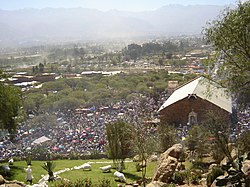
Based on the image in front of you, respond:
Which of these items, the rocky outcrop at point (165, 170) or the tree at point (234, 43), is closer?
the tree at point (234, 43)

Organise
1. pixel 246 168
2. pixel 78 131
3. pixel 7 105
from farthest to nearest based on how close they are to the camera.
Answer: pixel 78 131 → pixel 7 105 → pixel 246 168

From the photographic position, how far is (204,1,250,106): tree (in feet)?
45.0

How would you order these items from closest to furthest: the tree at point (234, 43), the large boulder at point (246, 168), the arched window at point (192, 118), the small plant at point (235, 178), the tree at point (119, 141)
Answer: the small plant at point (235, 178) → the large boulder at point (246, 168) → the tree at point (234, 43) → the tree at point (119, 141) → the arched window at point (192, 118)

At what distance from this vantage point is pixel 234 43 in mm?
14078

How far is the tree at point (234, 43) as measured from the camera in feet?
45.0

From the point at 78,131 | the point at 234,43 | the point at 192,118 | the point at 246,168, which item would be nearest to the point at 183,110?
the point at 192,118

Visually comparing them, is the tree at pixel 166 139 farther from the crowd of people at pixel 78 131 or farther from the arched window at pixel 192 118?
the arched window at pixel 192 118

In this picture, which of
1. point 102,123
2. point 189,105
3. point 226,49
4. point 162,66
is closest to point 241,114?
point 189,105

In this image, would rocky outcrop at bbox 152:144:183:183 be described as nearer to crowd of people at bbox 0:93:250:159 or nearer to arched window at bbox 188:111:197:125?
crowd of people at bbox 0:93:250:159

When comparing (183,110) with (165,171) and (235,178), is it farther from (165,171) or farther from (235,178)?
(235,178)

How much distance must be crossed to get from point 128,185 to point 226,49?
7217 mm

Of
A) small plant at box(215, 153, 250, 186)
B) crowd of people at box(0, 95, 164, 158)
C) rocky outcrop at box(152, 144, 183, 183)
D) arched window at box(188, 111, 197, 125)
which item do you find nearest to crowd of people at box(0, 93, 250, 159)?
crowd of people at box(0, 95, 164, 158)

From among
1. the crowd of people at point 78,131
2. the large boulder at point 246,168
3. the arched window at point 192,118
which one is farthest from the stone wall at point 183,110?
the large boulder at point 246,168

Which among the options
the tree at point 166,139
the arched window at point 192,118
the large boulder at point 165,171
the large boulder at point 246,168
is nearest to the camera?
the large boulder at point 246,168
